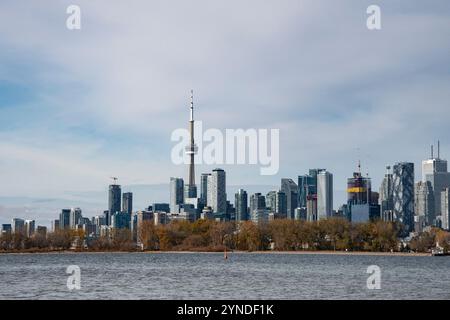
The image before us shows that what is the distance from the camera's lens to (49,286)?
212 feet

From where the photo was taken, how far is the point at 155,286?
2511 inches

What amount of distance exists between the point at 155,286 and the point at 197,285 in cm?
411
